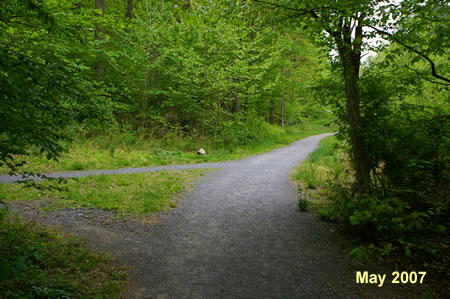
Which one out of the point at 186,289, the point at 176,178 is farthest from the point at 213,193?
the point at 186,289

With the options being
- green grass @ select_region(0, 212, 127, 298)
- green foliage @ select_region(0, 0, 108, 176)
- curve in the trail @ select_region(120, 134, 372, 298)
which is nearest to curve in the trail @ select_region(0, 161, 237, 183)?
green grass @ select_region(0, 212, 127, 298)

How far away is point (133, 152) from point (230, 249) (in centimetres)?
904

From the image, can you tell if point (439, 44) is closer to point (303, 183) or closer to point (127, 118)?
point (303, 183)

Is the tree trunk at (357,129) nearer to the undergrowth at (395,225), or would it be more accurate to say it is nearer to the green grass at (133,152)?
the undergrowth at (395,225)

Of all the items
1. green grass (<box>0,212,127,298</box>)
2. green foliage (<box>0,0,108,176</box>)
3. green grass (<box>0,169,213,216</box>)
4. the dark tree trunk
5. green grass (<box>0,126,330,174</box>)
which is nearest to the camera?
green foliage (<box>0,0,108,176</box>)

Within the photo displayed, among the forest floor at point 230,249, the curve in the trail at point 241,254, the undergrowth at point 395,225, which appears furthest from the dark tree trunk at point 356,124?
the curve in the trail at point 241,254

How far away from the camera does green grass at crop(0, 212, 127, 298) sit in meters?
2.75

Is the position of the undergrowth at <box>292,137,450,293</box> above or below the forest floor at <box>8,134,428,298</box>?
above

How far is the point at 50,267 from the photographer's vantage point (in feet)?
11.3

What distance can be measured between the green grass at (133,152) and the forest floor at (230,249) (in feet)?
12.7

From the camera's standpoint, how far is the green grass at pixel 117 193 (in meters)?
6.15

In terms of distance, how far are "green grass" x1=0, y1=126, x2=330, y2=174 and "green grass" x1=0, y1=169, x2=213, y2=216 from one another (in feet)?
4.09

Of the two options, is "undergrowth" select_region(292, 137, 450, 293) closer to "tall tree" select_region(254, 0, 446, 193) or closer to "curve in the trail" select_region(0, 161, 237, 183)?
"tall tree" select_region(254, 0, 446, 193)

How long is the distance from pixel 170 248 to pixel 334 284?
8.45 ft
